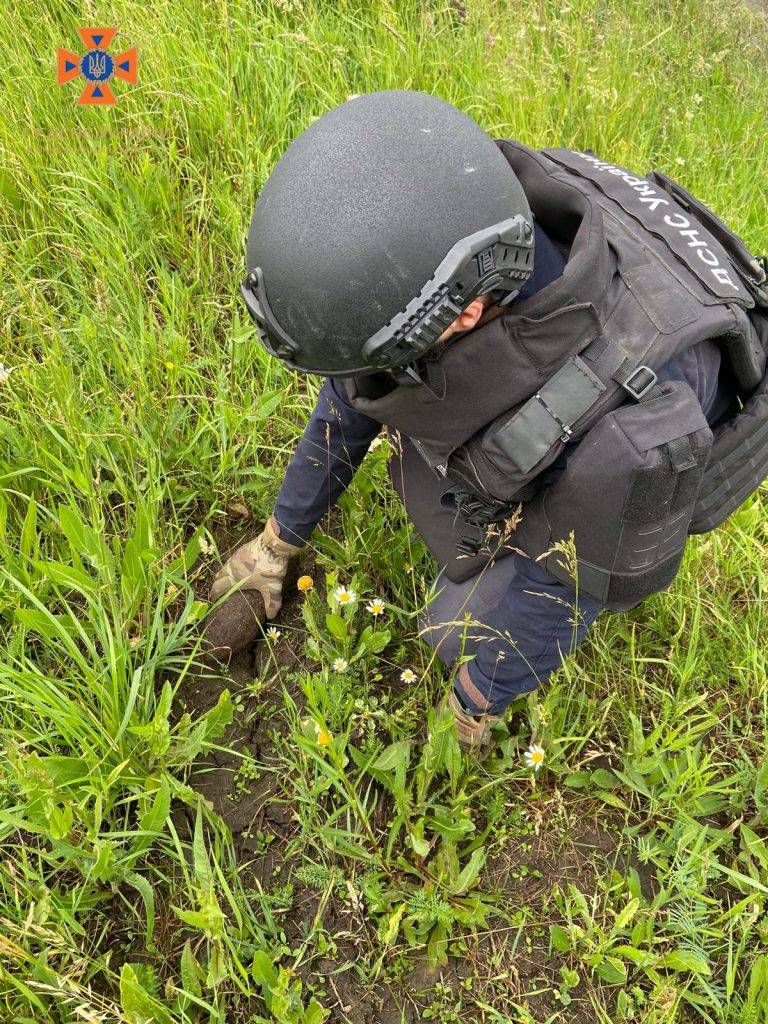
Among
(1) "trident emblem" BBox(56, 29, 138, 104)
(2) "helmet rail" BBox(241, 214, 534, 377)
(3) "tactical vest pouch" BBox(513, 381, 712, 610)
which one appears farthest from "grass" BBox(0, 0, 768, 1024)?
(2) "helmet rail" BBox(241, 214, 534, 377)

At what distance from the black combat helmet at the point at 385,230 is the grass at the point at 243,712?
816 millimetres

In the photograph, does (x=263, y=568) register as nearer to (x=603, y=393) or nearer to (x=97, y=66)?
(x=603, y=393)

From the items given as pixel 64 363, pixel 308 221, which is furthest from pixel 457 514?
pixel 64 363

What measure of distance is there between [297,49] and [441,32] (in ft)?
2.13

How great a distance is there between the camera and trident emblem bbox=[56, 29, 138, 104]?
291 centimetres

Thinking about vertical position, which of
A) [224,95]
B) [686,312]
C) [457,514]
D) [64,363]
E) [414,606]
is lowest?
[414,606]

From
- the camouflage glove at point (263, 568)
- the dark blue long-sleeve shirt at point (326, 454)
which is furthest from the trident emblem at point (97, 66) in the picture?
the camouflage glove at point (263, 568)

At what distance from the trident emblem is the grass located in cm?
6

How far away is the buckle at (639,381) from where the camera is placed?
1.56 meters

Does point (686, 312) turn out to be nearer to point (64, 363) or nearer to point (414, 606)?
point (414, 606)

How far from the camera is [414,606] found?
2.36m

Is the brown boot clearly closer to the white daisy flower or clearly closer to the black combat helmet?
the white daisy flower

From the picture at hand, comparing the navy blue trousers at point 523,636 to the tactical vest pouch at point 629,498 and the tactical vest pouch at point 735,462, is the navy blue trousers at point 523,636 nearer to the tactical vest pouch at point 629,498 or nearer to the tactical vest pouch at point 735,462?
the tactical vest pouch at point 629,498

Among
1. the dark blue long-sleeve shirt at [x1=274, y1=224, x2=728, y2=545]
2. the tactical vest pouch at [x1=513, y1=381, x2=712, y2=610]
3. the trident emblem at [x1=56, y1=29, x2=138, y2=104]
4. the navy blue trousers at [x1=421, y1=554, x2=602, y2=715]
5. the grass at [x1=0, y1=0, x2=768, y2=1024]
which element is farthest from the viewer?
the trident emblem at [x1=56, y1=29, x2=138, y2=104]
